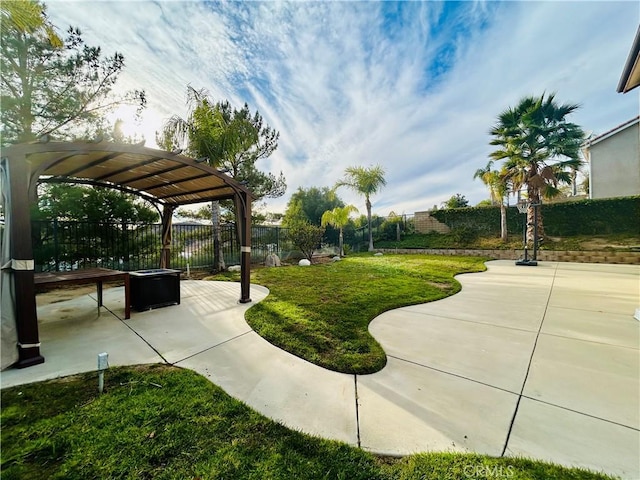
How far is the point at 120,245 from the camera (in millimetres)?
6820

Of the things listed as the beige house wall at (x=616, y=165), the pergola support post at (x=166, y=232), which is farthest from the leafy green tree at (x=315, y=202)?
the beige house wall at (x=616, y=165)

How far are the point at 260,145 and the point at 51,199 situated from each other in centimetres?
704

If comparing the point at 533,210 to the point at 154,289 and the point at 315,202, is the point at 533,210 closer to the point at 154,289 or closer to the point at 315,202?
the point at 315,202

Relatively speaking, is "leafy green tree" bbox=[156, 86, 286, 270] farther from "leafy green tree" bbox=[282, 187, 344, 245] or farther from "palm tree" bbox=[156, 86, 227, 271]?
"leafy green tree" bbox=[282, 187, 344, 245]

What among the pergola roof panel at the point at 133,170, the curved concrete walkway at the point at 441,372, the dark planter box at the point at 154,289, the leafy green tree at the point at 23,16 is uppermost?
the leafy green tree at the point at 23,16

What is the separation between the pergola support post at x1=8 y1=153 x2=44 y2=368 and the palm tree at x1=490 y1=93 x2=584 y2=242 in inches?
530

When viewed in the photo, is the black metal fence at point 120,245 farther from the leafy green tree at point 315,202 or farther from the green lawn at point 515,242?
the green lawn at point 515,242

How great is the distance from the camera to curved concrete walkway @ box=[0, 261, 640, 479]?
5.10ft

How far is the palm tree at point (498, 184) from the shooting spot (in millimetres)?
11306

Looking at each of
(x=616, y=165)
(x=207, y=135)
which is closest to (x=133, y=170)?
(x=207, y=135)

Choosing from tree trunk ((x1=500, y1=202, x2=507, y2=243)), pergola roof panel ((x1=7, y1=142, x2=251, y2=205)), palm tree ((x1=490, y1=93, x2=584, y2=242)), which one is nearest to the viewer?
pergola roof panel ((x1=7, y1=142, x2=251, y2=205))

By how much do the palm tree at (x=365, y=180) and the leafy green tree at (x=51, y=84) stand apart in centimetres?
1021

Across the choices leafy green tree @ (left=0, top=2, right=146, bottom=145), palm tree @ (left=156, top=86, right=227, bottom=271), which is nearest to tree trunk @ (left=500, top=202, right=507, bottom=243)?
palm tree @ (left=156, top=86, right=227, bottom=271)

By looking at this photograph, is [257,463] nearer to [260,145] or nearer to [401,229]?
[260,145]
